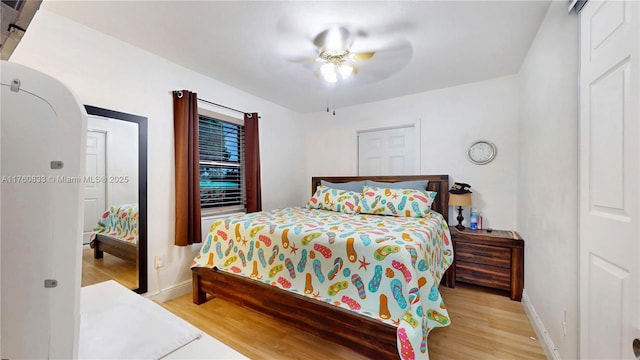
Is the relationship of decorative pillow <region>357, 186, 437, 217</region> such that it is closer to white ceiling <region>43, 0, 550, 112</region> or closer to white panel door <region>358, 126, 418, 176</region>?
white panel door <region>358, 126, 418, 176</region>

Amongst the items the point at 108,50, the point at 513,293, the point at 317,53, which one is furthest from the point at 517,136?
the point at 108,50

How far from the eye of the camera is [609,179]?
3.36 feet

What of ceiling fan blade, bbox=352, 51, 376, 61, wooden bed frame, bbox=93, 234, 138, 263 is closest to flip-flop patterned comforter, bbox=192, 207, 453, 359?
wooden bed frame, bbox=93, 234, 138, 263

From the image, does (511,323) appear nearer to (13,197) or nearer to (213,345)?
(213,345)

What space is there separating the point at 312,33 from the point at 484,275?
2787 mm

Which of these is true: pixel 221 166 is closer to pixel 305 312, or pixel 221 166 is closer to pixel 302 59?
pixel 302 59

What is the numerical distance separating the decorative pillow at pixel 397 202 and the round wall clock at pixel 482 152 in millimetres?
633

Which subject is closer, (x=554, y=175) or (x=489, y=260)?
(x=554, y=175)

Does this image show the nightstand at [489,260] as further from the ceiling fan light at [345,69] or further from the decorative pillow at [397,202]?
the ceiling fan light at [345,69]

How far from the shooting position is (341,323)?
158 centimetres

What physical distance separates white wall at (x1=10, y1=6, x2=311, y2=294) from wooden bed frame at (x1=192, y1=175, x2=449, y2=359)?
411 millimetres

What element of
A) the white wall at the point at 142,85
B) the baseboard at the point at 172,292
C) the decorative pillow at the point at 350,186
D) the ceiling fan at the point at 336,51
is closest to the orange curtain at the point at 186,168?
the white wall at the point at 142,85

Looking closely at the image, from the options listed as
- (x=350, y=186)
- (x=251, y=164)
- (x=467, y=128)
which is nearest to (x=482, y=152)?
(x=467, y=128)

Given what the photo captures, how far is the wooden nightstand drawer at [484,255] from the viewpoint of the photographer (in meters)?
2.43
